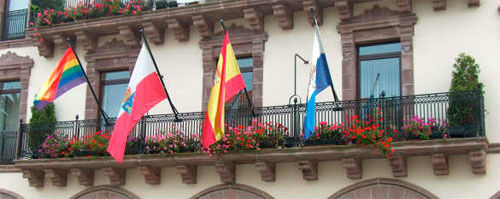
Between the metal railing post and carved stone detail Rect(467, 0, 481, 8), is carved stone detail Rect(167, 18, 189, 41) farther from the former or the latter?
carved stone detail Rect(467, 0, 481, 8)

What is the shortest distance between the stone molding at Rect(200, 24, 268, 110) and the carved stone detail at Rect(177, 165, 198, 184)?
1613 mm

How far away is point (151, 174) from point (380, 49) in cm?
611

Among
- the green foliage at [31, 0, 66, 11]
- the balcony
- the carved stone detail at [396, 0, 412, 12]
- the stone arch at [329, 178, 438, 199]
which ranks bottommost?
the stone arch at [329, 178, 438, 199]

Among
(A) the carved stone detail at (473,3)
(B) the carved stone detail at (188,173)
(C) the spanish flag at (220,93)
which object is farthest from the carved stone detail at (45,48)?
(A) the carved stone detail at (473,3)

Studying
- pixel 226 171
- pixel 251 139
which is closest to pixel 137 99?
pixel 226 171

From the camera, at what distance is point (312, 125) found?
693 inches

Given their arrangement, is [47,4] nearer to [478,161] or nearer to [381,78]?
[381,78]

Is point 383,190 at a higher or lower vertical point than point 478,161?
lower

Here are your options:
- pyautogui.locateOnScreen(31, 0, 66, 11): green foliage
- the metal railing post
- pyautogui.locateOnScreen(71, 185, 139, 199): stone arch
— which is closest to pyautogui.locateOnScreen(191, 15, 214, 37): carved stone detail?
pyautogui.locateOnScreen(71, 185, 139, 199): stone arch

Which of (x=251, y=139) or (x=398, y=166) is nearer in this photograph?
(x=398, y=166)

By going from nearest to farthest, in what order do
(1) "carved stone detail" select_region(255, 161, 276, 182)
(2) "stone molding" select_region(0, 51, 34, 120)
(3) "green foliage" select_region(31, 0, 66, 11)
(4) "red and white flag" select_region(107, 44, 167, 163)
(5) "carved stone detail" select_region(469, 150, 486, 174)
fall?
(5) "carved stone detail" select_region(469, 150, 486, 174), (4) "red and white flag" select_region(107, 44, 167, 163), (1) "carved stone detail" select_region(255, 161, 276, 182), (2) "stone molding" select_region(0, 51, 34, 120), (3) "green foliage" select_region(31, 0, 66, 11)

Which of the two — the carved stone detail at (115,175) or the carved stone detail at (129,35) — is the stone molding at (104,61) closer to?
the carved stone detail at (129,35)

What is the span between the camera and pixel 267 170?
18.9 meters

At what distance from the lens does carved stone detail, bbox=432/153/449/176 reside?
17312 millimetres
